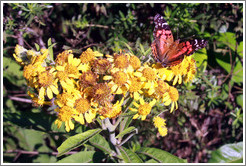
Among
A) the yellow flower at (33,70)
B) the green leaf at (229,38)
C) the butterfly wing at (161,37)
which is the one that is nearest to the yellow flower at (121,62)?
the butterfly wing at (161,37)

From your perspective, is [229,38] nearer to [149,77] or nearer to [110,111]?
[149,77]

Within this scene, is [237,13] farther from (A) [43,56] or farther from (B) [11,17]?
(B) [11,17]

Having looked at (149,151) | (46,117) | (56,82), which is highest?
(56,82)

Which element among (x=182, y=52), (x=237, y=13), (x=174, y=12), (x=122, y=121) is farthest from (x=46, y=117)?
(x=237, y=13)

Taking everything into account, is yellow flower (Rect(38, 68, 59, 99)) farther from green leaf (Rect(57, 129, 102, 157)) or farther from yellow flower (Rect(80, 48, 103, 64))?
green leaf (Rect(57, 129, 102, 157))

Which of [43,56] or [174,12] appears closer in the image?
[43,56]

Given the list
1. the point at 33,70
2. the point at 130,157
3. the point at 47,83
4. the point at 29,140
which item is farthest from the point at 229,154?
the point at 29,140

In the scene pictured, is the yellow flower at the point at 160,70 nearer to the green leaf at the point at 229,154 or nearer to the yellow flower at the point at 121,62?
the yellow flower at the point at 121,62

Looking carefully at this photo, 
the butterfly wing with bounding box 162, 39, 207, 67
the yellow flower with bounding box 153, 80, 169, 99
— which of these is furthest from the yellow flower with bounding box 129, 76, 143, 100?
the butterfly wing with bounding box 162, 39, 207, 67
